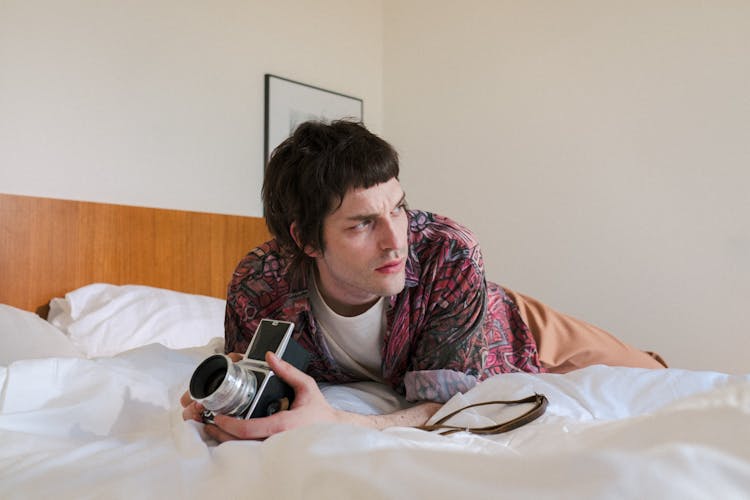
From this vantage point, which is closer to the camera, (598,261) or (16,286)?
(16,286)

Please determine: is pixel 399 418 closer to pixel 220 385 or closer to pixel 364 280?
pixel 364 280

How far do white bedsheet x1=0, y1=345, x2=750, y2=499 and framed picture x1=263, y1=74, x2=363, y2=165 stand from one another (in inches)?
53.6

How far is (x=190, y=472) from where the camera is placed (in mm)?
543

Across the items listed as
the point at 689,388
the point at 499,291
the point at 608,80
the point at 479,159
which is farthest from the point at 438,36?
the point at 689,388

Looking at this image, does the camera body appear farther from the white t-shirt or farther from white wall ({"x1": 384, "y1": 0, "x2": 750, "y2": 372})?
white wall ({"x1": 384, "y1": 0, "x2": 750, "y2": 372})

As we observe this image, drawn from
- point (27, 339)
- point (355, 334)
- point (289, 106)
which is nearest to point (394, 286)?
point (355, 334)

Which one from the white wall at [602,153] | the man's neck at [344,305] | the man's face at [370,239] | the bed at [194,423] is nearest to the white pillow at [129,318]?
the bed at [194,423]

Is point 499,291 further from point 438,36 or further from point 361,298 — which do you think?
point 438,36

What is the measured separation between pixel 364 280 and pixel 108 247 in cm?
105

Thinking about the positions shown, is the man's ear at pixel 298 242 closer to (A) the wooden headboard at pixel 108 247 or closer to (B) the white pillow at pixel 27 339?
(B) the white pillow at pixel 27 339

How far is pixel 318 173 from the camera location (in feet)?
3.28

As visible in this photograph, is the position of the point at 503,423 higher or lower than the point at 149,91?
lower

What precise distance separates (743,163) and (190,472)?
189 cm

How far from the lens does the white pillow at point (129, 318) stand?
4.87ft
